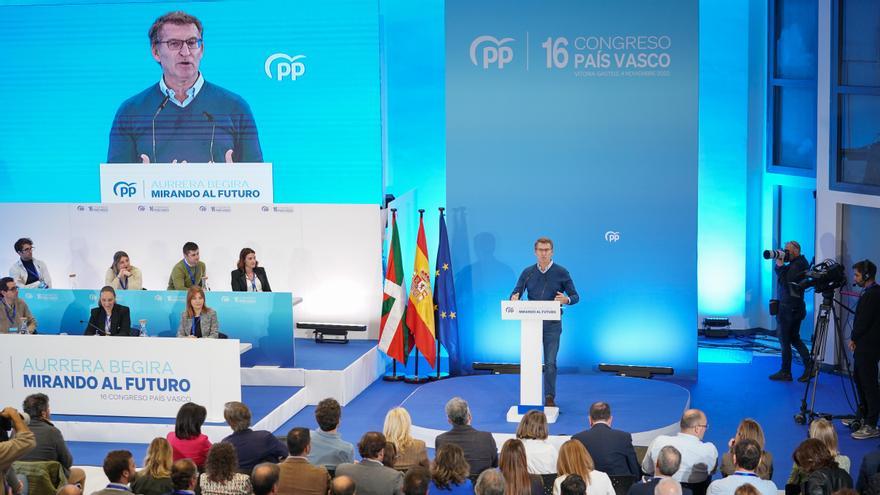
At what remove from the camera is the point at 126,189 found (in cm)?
1302

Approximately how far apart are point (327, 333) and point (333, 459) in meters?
5.56

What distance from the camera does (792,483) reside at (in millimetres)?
6293

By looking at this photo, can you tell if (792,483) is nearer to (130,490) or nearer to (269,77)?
(130,490)

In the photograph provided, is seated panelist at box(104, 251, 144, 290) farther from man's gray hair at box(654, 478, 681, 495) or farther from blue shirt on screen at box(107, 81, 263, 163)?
man's gray hair at box(654, 478, 681, 495)

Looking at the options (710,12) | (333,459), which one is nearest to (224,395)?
(333,459)

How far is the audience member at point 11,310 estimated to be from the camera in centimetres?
1060

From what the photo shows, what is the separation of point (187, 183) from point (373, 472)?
7.45 m

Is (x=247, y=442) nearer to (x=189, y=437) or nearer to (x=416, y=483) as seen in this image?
(x=189, y=437)

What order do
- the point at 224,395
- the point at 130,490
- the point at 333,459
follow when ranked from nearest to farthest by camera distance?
1. the point at 130,490
2. the point at 333,459
3. the point at 224,395

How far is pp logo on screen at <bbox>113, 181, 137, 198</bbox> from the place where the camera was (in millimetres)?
13008

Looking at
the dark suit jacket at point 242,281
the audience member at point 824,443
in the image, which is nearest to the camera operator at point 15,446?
the audience member at point 824,443

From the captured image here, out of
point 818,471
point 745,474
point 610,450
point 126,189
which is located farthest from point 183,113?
point 818,471

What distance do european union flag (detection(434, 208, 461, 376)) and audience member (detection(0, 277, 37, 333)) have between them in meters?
4.08

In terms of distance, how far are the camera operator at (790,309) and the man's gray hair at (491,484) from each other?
20.9 ft
